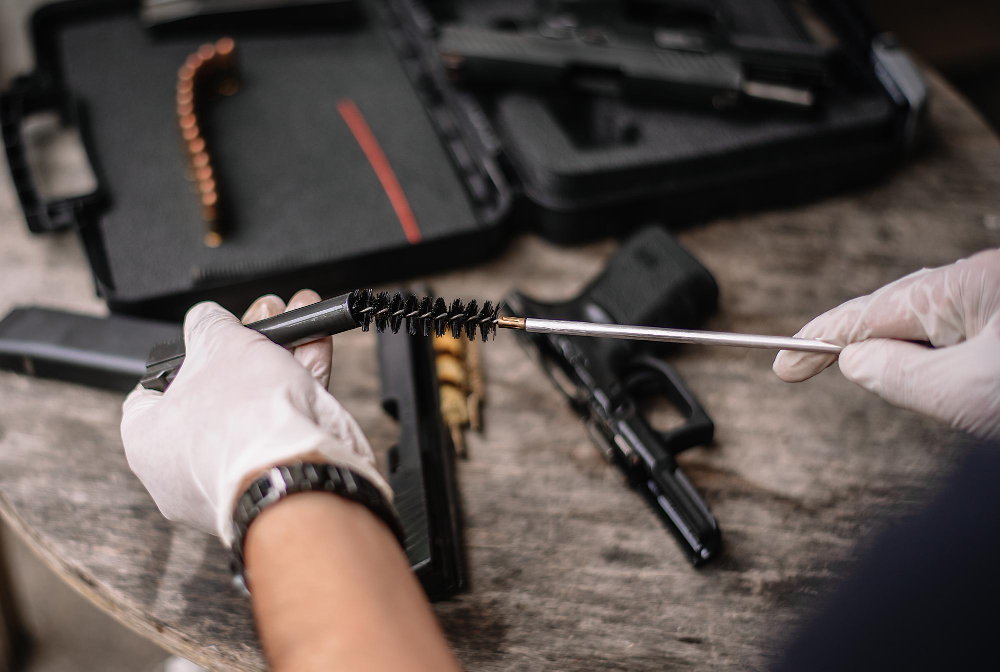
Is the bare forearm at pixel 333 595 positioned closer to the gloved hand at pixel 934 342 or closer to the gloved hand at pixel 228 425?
the gloved hand at pixel 228 425

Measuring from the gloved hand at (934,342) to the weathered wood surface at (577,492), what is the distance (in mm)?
167

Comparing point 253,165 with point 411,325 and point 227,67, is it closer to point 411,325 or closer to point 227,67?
point 227,67

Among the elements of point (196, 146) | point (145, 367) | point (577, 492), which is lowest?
point (577, 492)

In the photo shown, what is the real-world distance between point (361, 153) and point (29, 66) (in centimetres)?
100

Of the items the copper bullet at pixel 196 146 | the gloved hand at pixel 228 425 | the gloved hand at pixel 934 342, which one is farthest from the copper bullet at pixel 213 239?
the gloved hand at pixel 934 342

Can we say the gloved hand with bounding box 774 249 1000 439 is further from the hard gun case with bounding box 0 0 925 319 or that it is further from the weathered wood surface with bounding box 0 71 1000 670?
the hard gun case with bounding box 0 0 925 319

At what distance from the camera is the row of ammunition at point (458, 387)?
838 millimetres

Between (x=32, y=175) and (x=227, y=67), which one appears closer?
(x=32, y=175)

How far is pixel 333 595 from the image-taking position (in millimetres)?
499

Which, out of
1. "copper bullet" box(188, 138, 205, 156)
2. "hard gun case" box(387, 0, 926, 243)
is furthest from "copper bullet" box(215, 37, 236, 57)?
"hard gun case" box(387, 0, 926, 243)

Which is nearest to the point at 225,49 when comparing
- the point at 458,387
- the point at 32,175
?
the point at 32,175

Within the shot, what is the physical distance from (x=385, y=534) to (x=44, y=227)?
734mm

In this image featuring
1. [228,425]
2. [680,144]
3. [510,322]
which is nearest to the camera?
[228,425]

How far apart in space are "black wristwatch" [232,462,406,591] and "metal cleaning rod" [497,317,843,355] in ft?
0.74
